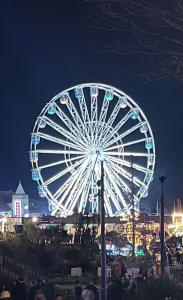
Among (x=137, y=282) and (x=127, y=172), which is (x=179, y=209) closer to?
(x=127, y=172)

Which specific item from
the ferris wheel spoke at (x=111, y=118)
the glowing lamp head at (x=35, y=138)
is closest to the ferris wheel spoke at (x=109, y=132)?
the ferris wheel spoke at (x=111, y=118)

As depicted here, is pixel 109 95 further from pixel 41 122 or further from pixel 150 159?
pixel 150 159

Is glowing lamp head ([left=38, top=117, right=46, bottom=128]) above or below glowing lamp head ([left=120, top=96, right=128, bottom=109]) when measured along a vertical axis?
below

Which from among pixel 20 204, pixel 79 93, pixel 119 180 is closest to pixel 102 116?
pixel 79 93

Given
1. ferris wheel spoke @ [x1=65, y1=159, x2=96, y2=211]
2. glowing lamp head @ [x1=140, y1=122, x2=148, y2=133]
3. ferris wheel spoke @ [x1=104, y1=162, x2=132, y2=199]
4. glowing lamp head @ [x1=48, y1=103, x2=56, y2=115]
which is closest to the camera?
ferris wheel spoke @ [x1=104, y1=162, x2=132, y2=199]

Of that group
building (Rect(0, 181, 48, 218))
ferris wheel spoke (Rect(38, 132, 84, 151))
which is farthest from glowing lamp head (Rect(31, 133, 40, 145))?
building (Rect(0, 181, 48, 218))

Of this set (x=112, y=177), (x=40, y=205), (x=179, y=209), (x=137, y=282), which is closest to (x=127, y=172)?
(x=112, y=177)

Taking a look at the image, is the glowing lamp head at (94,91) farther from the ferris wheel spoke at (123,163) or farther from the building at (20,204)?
the building at (20,204)

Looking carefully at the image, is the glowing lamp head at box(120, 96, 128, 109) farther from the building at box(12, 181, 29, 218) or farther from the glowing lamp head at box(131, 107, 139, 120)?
the building at box(12, 181, 29, 218)

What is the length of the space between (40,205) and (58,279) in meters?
98.8

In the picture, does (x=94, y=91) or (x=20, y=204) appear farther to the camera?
(x=20, y=204)

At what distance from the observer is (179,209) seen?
7175 cm

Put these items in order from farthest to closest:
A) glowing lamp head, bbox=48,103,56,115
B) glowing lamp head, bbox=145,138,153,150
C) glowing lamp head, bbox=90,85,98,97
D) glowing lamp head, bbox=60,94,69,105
A: glowing lamp head, bbox=90,85,98,97 → glowing lamp head, bbox=145,138,153,150 → glowing lamp head, bbox=60,94,69,105 → glowing lamp head, bbox=48,103,56,115

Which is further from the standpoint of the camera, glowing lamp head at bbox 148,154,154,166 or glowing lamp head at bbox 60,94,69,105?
glowing lamp head at bbox 148,154,154,166
